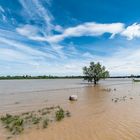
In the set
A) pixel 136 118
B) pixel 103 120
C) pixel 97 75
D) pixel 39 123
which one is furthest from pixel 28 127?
pixel 97 75

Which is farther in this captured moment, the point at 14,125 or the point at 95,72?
the point at 95,72

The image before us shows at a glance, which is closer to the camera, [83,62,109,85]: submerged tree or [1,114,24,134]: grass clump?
[1,114,24,134]: grass clump

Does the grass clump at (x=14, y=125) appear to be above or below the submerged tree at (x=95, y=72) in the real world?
below

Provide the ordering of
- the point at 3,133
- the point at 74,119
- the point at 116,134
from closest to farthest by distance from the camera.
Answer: the point at 116,134, the point at 3,133, the point at 74,119

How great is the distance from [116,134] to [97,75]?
5708 centimetres

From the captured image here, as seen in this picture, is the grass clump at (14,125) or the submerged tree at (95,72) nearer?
the grass clump at (14,125)

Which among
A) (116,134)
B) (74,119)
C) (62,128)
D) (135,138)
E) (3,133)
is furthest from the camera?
(74,119)

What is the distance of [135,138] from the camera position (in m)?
8.05

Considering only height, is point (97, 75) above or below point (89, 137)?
above

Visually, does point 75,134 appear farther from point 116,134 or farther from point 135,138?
point 135,138

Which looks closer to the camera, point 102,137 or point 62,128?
point 102,137

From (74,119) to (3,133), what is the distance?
4.52 m

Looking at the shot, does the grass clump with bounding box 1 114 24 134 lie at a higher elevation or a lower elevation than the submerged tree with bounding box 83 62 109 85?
lower

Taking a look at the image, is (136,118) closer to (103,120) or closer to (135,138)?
(103,120)
